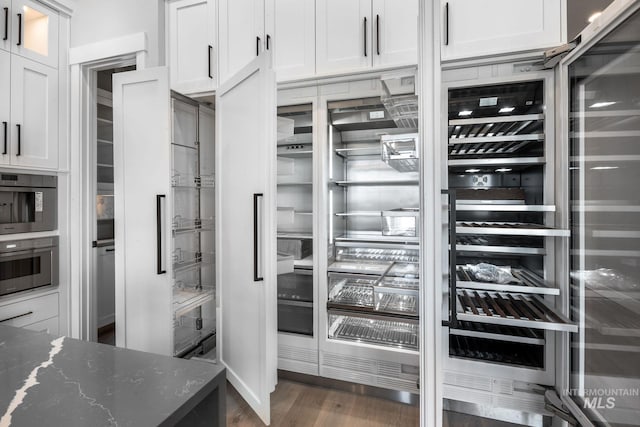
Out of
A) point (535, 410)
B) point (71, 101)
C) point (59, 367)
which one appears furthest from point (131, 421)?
point (71, 101)

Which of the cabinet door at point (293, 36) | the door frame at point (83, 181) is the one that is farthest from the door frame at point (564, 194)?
the door frame at point (83, 181)

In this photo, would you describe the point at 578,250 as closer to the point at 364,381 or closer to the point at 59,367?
the point at 364,381

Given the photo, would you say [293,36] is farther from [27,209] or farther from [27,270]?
[27,270]

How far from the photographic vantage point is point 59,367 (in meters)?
0.74

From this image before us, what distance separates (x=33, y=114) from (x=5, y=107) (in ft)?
0.56

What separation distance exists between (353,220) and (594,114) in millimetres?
1573

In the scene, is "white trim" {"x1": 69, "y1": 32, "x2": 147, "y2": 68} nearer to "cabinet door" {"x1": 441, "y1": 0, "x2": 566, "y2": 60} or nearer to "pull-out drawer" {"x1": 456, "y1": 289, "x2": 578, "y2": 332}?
"cabinet door" {"x1": 441, "y1": 0, "x2": 566, "y2": 60}

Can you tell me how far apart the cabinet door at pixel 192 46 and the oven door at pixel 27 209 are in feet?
4.12

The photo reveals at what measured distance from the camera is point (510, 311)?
1.59 meters

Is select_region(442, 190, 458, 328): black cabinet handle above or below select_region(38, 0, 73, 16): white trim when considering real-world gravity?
below

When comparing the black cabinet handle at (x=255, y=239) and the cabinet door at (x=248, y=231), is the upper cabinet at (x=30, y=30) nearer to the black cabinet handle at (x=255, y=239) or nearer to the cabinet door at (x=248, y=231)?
the cabinet door at (x=248, y=231)

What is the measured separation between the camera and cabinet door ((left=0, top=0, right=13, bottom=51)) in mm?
2049

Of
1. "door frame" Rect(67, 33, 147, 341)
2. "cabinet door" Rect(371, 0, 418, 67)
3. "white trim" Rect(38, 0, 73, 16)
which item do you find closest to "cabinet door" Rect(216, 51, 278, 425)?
"cabinet door" Rect(371, 0, 418, 67)

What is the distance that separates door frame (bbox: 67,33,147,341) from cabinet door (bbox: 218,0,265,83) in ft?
2.62
